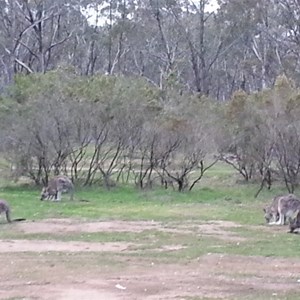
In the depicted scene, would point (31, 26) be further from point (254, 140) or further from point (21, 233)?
point (21, 233)

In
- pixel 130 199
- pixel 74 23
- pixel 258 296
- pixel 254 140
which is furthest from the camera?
pixel 74 23

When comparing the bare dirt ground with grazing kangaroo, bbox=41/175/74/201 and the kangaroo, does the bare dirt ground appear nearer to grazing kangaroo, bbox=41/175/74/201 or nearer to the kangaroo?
the kangaroo

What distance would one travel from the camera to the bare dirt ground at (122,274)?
11.9 m

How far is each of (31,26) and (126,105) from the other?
824 inches

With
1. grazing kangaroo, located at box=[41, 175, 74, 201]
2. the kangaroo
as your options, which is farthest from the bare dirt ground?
grazing kangaroo, located at box=[41, 175, 74, 201]

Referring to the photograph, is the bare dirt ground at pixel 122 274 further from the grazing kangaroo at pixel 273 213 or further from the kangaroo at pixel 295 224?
the grazing kangaroo at pixel 273 213

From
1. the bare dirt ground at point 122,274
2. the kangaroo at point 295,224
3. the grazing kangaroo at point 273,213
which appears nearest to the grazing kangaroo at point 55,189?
the grazing kangaroo at point 273,213

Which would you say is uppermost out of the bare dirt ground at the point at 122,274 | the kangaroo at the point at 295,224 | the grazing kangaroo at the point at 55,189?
the grazing kangaroo at the point at 55,189

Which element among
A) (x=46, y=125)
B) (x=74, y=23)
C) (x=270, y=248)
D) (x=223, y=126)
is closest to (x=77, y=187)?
(x=46, y=125)

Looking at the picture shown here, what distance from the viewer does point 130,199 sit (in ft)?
92.5

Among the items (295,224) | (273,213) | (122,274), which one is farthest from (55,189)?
(122,274)

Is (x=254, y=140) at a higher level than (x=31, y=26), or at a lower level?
lower

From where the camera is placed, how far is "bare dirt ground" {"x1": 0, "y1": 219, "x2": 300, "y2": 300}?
1195 centimetres

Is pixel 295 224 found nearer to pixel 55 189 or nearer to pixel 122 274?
pixel 122 274
